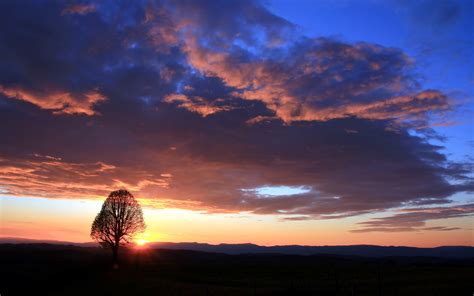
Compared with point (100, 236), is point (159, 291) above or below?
below

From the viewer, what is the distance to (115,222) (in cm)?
7794

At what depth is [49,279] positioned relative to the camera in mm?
59781

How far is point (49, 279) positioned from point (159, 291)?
24.7m

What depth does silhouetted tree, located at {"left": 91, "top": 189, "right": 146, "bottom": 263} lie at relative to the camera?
77.9 m

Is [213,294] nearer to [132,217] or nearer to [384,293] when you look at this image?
[384,293]

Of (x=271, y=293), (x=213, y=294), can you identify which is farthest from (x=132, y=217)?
(x=271, y=293)

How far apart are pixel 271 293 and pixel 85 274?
3826cm

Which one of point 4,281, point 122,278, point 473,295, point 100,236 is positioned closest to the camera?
point 473,295

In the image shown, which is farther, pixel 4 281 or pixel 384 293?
pixel 4 281

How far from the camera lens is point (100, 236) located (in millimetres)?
78188

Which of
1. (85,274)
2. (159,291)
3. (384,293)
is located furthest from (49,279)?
(384,293)

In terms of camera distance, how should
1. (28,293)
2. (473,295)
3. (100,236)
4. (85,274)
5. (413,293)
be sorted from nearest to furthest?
(473,295) → (413,293) → (28,293) → (85,274) → (100,236)

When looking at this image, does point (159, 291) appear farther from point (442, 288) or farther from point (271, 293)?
point (442, 288)

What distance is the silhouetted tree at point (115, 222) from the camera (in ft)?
255
